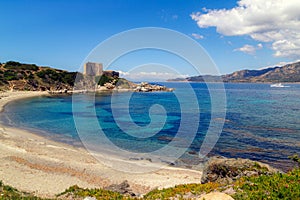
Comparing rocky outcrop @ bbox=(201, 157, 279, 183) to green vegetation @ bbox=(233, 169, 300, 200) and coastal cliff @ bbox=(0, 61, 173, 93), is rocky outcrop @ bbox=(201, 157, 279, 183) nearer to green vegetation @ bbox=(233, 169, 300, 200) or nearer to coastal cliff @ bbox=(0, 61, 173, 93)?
green vegetation @ bbox=(233, 169, 300, 200)

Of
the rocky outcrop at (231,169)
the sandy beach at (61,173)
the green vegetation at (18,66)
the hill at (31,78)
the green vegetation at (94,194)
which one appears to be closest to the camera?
the green vegetation at (94,194)

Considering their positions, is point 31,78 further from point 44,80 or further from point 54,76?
point 54,76

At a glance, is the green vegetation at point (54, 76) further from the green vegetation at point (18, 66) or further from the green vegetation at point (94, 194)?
the green vegetation at point (94, 194)

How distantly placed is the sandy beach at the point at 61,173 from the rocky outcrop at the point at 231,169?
5.43 metres

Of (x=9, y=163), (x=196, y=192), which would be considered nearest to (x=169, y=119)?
(x=9, y=163)

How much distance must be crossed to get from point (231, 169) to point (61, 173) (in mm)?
12283

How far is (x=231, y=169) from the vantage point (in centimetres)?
1069

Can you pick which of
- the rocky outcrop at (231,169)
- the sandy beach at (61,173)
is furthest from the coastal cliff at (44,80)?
the rocky outcrop at (231,169)

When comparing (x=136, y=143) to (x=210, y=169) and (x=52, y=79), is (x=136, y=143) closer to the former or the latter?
(x=210, y=169)

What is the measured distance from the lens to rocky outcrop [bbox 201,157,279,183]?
10.1 meters

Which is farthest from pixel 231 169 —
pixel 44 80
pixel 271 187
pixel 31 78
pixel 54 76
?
pixel 54 76

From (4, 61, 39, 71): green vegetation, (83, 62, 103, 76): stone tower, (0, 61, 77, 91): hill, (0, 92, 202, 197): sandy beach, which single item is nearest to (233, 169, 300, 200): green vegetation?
(0, 92, 202, 197): sandy beach

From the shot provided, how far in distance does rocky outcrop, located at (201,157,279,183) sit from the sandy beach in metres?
5.43

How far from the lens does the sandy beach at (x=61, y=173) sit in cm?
1501
